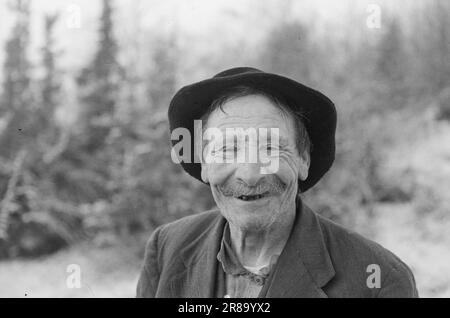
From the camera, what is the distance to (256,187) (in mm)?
1449

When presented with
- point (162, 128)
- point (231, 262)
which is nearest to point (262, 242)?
point (231, 262)

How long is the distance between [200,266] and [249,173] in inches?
15.7

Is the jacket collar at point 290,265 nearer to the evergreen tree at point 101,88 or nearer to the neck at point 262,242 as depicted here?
the neck at point 262,242

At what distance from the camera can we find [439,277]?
3.90 meters

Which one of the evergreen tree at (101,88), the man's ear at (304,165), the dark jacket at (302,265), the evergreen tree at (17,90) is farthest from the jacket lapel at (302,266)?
the evergreen tree at (17,90)

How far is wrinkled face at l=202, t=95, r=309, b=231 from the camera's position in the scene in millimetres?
1457

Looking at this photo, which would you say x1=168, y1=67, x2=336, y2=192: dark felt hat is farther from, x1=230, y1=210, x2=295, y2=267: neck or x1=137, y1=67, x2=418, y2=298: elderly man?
x1=230, y1=210, x2=295, y2=267: neck

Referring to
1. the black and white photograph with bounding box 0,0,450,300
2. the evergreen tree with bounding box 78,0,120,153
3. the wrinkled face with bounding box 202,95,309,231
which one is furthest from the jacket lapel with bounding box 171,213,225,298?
the evergreen tree with bounding box 78,0,120,153

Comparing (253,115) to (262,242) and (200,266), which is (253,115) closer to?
(262,242)

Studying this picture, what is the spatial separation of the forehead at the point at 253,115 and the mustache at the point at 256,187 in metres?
0.15
